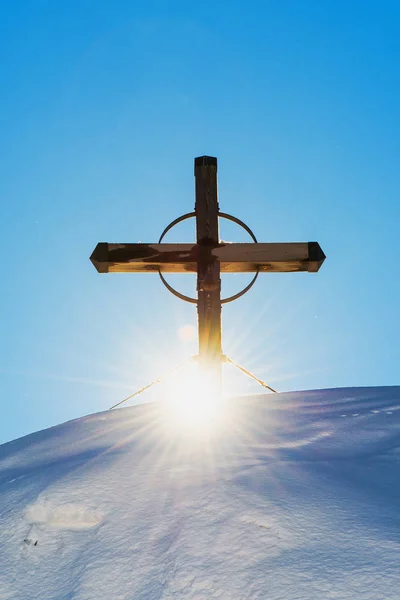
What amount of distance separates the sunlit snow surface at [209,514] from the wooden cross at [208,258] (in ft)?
7.86

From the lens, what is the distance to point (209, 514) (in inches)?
47.1

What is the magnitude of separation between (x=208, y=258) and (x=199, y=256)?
0.08 meters

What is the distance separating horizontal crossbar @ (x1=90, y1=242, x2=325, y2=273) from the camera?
4453mm

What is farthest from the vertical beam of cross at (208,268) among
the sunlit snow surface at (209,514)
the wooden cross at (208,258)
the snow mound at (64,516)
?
the snow mound at (64,516)

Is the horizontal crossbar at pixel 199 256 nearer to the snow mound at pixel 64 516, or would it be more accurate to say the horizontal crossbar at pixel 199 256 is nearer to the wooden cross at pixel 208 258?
the wooden cross at pixel 208 258

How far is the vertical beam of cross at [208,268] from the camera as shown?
4293 millimetres

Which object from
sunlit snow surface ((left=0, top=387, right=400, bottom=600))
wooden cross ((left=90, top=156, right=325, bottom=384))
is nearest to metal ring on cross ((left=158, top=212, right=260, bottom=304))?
wooden cross ((left=90, top=156, right=325, bottom=384))

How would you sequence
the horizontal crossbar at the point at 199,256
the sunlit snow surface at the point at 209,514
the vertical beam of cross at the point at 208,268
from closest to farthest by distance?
the sunlit snow surface at the point at 209,514, the vertical beam of cross at the point at 208,268, the horizontal crossbar at the point at 199,256

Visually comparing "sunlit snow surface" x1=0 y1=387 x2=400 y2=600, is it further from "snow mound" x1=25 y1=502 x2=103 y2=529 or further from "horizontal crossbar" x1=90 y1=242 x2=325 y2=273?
"horizontal crossbar" x1=90 y1=242 x2=325 y2=273

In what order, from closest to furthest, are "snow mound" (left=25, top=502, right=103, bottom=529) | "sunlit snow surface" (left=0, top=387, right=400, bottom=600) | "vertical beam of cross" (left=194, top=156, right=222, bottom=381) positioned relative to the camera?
1. "sunlit snow surface" (left=0, top=387, right=400, bottom=600)
2. "snow mound" (left=25, top=502, right=103, bottom=529)
3. "vertical beam of cross" (left=194, top=156, right=222, bottom=381)

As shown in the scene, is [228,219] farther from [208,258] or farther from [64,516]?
[64,516]

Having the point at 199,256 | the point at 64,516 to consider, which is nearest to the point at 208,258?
the point at 199,256

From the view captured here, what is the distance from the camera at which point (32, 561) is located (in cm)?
113

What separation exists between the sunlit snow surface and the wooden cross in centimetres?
240
